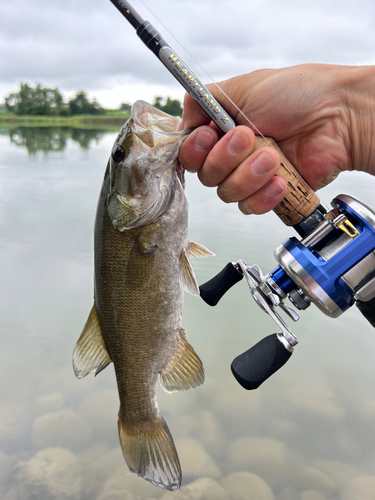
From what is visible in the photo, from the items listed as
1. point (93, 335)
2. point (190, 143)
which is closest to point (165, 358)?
point (93, 335)

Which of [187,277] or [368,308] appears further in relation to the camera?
[368,308]

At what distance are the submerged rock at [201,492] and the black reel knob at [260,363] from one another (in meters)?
1.98

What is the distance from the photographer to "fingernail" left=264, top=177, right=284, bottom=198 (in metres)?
1.55

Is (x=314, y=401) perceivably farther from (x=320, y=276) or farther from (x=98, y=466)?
(x=320, y=276)

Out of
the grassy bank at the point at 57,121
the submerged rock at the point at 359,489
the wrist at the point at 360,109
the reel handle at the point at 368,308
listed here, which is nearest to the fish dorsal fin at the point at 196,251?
the reel handle at the point at 368,308

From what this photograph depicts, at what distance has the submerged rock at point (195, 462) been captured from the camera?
287 cm

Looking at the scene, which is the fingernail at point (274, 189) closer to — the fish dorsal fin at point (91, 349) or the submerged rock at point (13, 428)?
the fish dorsal fin at point (91, 349)

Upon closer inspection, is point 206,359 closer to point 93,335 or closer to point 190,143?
point 93,335

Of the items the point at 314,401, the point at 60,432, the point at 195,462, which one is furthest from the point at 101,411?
the point at 314,401

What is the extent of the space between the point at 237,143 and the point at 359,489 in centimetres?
286

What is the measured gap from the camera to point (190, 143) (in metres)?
1.47

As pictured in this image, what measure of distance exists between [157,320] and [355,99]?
142cm

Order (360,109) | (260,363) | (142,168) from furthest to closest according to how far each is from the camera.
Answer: (360,109) < (142,168) < (260,363)

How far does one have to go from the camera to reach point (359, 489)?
2.88 m
